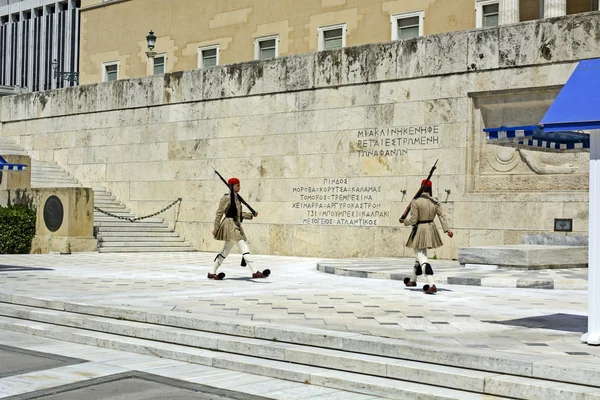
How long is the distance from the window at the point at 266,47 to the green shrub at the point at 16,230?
13.1 meters

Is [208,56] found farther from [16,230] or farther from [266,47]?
[16,230]

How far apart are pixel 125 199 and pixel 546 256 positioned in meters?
15.2

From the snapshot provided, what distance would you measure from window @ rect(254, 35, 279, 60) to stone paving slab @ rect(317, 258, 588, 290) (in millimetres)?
16175

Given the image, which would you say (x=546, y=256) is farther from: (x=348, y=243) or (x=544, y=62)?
(x=348, y=243)

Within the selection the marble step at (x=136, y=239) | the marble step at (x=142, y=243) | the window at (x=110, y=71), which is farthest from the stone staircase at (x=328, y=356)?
the window at (x=110, y=71)

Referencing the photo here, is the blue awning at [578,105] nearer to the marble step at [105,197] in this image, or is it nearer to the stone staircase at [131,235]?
the stone staircase at [131,235]

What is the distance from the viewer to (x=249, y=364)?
829 centimetres

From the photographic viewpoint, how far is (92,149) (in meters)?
28.8

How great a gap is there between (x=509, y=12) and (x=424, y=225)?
1530 cm

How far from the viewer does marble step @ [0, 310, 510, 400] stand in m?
7.24

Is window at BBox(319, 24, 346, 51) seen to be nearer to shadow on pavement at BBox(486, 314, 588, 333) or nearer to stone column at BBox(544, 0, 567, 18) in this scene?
stone column at BBox(544, 0, 567, 18)

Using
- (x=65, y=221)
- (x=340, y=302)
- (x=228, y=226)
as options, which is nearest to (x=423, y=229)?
(x=340, y=302)

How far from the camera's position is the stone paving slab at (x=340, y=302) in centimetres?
898

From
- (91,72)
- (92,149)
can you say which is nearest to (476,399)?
(92,149)
